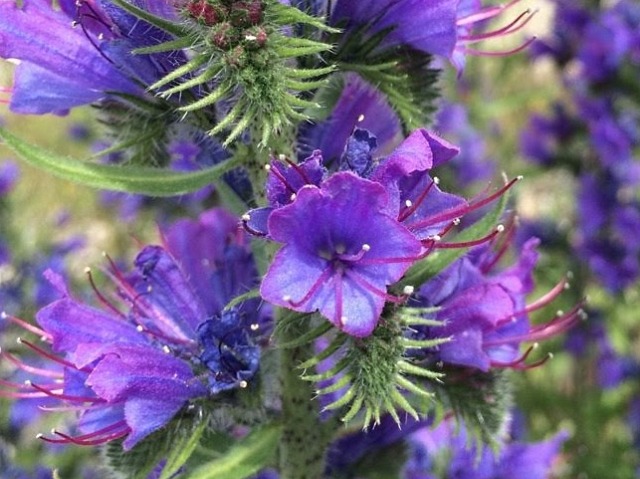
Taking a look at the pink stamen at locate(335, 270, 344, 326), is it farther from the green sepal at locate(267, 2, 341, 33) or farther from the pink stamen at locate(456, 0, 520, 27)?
the pink stamen at locate(456, 0, 520, 27)

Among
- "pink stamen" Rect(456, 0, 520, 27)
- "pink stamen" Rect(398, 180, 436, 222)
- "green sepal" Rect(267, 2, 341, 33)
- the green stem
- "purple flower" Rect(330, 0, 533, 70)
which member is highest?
"green sepal" Rect(267, 2, 341, 33)

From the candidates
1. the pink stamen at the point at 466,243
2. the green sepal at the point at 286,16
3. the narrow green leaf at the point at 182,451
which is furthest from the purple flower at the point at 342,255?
the narrow green leaf at the point at 182,451

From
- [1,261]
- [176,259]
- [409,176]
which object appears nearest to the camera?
[409,176]

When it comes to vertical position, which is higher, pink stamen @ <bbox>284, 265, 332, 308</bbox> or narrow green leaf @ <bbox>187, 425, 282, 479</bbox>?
pink stamen @ <bbox>284, 265, 332, 308</bbox>

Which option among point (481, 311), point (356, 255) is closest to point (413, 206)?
point (356, 255)

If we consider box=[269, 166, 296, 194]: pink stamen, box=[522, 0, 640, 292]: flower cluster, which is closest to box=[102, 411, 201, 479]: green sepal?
box=[269, 166, 296, 194]: pink stamen

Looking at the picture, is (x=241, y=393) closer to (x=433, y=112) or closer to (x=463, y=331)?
(x=463, y=331)

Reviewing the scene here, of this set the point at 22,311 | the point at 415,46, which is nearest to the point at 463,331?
the point at 415,46

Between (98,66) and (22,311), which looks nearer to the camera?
(98,66)
